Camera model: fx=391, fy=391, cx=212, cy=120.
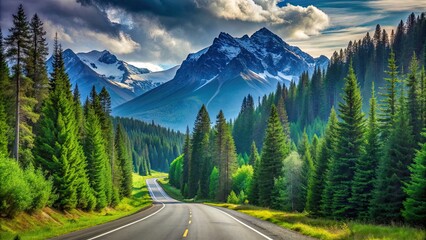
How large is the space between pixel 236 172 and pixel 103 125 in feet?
99.0

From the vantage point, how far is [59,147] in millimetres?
34062

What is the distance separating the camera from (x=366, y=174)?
112 feet

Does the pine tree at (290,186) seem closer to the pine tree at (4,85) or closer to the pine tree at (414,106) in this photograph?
the pine tree at (414,106)

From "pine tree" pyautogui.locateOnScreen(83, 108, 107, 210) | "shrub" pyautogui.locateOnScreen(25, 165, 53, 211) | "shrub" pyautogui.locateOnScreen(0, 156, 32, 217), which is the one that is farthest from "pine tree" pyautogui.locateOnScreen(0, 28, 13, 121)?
"shrub" pyautogui.locateOnScreen(0, 156, 32, 217)

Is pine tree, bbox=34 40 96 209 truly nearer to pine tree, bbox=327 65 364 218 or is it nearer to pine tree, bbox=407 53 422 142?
pine tree, bbox=327 65 364 218

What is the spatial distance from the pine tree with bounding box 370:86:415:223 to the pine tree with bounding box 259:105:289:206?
23.3 m

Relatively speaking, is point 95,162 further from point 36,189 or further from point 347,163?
point 347,163

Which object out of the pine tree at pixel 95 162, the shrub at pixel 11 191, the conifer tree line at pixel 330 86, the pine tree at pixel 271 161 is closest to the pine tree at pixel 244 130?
the conifer tree line at pixel 330 86

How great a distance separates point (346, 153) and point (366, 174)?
128 inches

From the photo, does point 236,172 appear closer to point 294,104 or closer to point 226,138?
point 226,138

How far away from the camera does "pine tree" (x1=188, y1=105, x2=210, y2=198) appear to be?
300 ft

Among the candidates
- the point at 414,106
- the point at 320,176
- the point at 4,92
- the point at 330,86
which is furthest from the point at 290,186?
the point at 330,86

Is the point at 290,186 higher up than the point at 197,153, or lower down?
lower down

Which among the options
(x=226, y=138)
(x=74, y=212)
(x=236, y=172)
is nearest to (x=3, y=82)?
(x=74, y=212)
